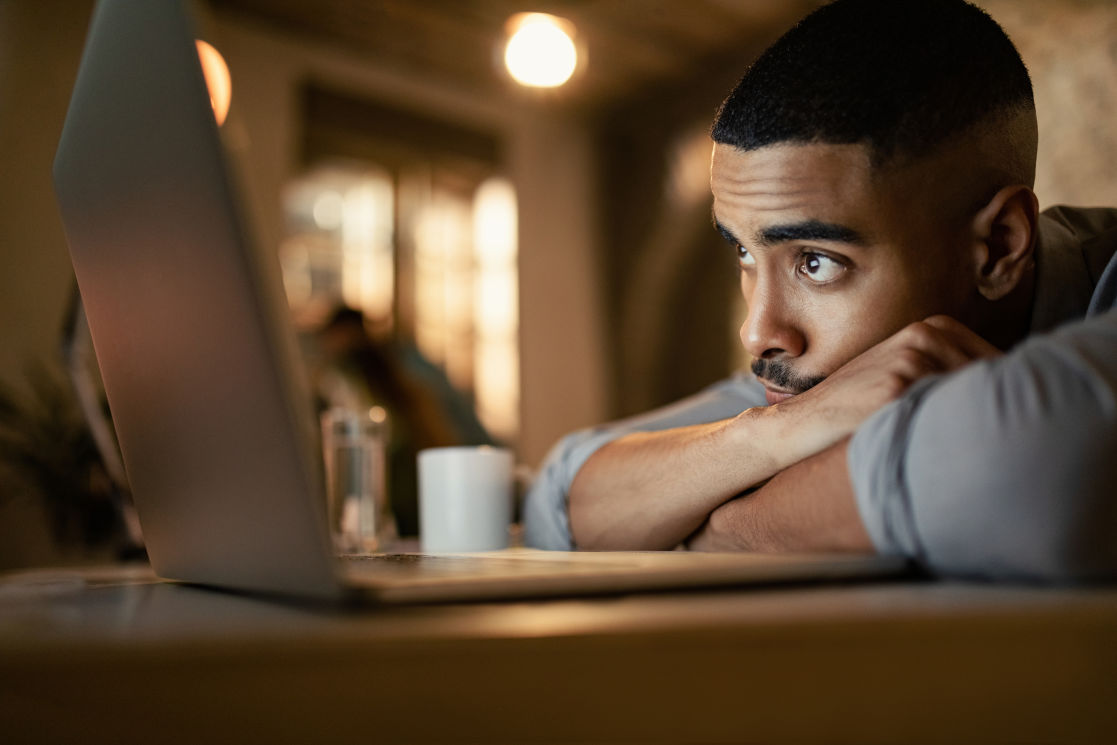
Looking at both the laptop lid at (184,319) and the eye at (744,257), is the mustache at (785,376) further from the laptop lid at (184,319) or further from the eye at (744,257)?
the laptop lid at (184,319)

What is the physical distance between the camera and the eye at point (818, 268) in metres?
0.70

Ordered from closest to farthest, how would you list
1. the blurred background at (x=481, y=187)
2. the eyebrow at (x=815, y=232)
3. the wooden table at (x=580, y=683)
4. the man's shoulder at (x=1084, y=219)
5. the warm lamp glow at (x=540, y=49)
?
the wooden table at (x=580, y=683), the eyebrow at (x=815, y=232), the man's shoulder at (x=1084, y=219), the warm lamp glow at (x=540, y=49), the blurred background at (x=481, y=187)

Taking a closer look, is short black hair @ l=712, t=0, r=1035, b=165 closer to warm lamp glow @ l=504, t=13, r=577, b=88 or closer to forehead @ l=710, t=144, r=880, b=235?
forehead @ l=710, t=144, r=880, b=235

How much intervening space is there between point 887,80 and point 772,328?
0.78 ft

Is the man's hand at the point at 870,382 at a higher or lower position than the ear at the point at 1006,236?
lower

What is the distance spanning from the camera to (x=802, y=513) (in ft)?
1.59

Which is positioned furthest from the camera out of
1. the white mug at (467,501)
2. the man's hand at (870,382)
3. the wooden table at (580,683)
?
the white mug at (467,501)

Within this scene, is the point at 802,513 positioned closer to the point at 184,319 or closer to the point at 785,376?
the point at 785,376

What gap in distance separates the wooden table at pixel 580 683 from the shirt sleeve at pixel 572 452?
0.62 m

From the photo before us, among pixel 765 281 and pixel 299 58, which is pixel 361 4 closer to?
pixel 299 58

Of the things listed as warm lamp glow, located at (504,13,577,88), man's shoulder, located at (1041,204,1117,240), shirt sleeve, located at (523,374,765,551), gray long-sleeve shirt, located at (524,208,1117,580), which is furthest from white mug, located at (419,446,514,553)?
warm lamp glow, located at (504,13,577,88)

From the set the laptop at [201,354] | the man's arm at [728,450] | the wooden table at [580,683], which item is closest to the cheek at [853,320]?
the man's arm at [728,450]

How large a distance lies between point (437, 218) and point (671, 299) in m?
1.28

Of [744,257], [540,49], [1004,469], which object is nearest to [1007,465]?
[1004,469]
